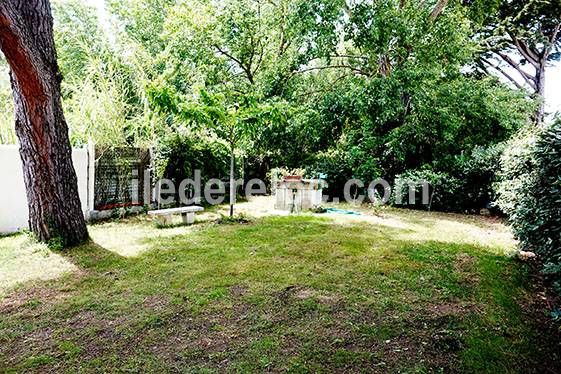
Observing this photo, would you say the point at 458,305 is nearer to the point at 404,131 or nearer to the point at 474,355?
the point at 474,355

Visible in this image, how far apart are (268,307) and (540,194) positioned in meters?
3.56

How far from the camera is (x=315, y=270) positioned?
188 inches

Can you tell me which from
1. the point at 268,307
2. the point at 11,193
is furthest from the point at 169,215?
the point at 268,307

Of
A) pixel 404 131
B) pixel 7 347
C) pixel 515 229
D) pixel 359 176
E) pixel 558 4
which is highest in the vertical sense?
pixel 558 4

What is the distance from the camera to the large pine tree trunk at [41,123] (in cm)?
493

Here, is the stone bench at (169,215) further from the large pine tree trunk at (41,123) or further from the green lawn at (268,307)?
the large pine tree trunk at (41,123)

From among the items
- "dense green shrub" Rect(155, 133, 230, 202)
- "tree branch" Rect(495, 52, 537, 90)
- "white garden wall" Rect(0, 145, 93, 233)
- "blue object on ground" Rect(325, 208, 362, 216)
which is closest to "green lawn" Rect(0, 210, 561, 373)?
"white garden wall" Rect(0, 145, 93, 233)

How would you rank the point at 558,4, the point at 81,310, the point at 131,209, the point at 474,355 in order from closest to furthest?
1. the point at 474,355
2. the point at 81,310
3. the point at 131,209
4. the point at 558,4

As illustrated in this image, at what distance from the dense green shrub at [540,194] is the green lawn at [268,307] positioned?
0.49 metres

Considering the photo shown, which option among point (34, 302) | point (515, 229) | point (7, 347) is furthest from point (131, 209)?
point (515, 229)

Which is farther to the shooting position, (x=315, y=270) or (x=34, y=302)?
(x=315, y=270)

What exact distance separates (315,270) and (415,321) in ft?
5.34

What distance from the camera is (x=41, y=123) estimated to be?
17.5 ft

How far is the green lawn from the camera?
108 inches
